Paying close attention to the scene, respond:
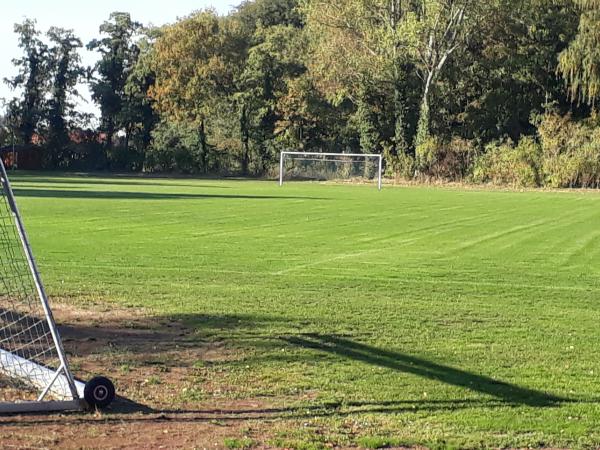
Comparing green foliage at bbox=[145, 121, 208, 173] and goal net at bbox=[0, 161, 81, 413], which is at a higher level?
green foliage at bbox=[145, 121, 208, 173]

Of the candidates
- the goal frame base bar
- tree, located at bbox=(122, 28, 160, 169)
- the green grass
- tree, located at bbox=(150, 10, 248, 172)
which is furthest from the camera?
tree, located at bbox=(122, 28, 160, 169)

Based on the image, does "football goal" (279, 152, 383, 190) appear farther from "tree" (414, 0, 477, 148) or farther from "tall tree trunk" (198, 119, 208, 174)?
"tall tree trunk" (198, 119, 208, 174)

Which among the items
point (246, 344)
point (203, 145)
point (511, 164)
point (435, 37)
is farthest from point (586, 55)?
point (246, 344)

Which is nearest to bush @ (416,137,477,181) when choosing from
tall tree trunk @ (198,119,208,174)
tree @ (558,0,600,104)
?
tree @ (558,0,600,104)

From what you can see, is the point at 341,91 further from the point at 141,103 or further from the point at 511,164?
the point at 141,103

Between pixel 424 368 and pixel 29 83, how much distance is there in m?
82.0

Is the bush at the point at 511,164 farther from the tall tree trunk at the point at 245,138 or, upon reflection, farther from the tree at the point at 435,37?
the tall tree trunk at the point at 245,138

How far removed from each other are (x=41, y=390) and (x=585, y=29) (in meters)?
57.1

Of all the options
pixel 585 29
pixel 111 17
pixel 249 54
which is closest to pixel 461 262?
pixel 585 29

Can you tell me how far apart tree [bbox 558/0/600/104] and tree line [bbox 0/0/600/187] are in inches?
4.1

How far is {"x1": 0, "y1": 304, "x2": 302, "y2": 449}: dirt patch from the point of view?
5.98m

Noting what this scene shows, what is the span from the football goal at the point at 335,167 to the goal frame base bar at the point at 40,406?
5838 centimetres

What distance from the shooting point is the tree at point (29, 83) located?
82.4 m

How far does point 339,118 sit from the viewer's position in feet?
247
